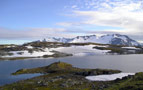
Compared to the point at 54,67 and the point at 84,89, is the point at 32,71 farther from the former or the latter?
the point at 84,89

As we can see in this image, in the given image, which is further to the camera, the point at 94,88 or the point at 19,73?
the point at 19,73

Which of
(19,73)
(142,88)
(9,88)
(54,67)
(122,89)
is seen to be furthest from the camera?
(54,67)

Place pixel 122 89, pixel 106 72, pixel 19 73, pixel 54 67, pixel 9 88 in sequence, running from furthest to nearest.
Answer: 1. pixel 54 67
2. pixel 19 73
3. pixel 106 72
4. pixel 9 88
5. pixel 122 89

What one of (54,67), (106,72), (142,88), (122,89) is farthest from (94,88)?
(54,67)

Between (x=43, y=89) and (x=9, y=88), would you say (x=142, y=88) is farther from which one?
(x=9, y=88)

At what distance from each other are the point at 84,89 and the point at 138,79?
16.1 m

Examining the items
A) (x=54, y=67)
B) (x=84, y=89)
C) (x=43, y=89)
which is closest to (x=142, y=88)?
(x=84, y=89)

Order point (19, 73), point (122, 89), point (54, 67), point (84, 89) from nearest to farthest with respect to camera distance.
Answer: point (122, 89), point (84, 89), point (19, 73), point (54, 67)

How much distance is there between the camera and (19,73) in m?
102

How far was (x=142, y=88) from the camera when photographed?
155ft

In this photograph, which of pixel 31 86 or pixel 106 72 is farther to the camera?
pixel 106 72

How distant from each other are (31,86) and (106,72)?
41564mm

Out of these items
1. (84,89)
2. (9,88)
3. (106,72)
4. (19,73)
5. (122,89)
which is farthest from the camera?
(19,73)

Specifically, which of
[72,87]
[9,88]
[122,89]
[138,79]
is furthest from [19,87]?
[138,79]
